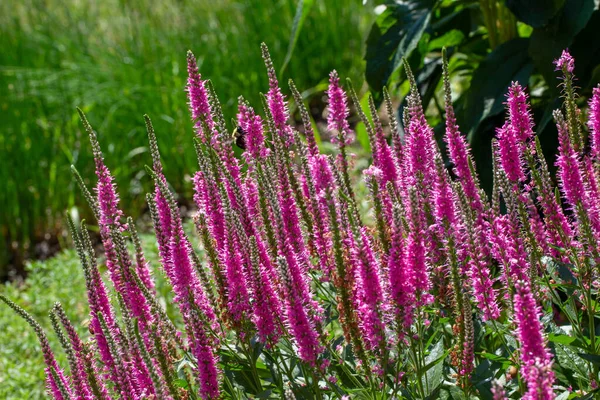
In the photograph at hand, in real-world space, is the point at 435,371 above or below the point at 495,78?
below

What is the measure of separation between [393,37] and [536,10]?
705mm

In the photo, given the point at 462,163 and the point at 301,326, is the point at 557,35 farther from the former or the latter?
the point at 301,326

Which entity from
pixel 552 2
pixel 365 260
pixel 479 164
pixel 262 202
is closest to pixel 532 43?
pixel 552 2

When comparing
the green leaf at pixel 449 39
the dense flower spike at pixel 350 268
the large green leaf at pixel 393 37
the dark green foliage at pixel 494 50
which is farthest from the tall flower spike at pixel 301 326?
the green leaf at pixel 449 39

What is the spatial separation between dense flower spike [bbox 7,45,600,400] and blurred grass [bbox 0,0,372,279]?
15.1 ft

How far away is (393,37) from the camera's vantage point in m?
4.33

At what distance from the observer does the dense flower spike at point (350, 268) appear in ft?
7.13

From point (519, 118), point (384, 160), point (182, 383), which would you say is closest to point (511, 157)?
point (519, 118)

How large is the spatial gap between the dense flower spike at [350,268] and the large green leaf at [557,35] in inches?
56.9

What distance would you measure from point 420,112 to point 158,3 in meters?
7.26

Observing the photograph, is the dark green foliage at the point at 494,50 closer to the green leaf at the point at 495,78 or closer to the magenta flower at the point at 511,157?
the green leaf at the point at 495,78

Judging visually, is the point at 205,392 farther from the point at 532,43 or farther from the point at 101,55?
the point at 101,55

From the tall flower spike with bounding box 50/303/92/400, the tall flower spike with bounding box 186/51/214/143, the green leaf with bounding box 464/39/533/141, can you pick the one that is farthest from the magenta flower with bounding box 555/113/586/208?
the green leaf with bounding box 464/39/533/141

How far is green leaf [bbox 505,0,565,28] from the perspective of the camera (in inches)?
155
